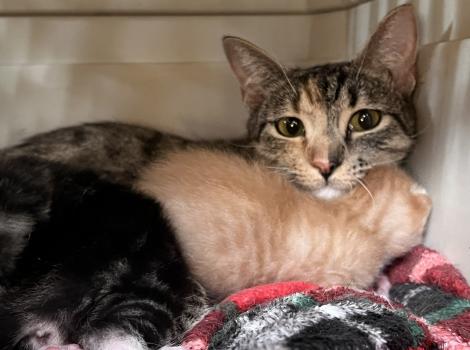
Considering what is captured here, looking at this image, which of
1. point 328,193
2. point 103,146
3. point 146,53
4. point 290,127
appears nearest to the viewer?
point 328,193

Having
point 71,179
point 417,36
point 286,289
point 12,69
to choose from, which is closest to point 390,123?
point 417,36

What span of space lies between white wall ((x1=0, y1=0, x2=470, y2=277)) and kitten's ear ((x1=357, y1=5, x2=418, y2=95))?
1.14 ft

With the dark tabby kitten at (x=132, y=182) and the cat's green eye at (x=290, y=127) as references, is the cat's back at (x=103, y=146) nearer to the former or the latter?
the dark tabby kitten at (x=132, y=182)

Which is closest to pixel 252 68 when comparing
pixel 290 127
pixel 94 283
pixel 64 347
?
pixel 290 127

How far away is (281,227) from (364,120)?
38cm

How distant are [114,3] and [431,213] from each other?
116 centimetres

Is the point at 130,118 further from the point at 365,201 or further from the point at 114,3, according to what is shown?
the point at 365,201

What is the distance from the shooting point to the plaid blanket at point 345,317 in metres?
0.83

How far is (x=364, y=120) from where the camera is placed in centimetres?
142

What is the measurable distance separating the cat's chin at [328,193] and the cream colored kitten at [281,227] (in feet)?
0.07

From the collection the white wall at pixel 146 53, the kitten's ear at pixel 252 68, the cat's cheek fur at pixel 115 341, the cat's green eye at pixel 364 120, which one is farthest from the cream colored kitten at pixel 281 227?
the white wall at pixel 146 53

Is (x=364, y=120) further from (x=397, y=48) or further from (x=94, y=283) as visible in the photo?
(x=94, y=283)

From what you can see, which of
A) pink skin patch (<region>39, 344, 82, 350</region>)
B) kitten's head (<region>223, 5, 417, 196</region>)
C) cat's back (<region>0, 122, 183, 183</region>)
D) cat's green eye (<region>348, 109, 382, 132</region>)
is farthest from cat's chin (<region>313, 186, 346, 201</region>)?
pink skin patch (<region>39, 344, 82, 350</region>)

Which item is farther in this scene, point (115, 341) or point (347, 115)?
point (347, 115)
